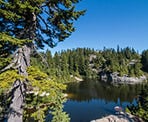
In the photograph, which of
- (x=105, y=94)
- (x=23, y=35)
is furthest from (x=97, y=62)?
(x=23, y=35)

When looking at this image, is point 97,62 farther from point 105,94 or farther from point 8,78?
point 8,78

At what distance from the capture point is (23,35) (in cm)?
937

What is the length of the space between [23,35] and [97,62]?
13492 centimetres

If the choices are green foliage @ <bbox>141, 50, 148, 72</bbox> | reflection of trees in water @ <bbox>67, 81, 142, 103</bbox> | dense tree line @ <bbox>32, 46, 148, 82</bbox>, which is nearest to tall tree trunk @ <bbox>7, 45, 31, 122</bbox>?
reflection of trees in water @ <bbox>67, 81, 142, 103</bbox>

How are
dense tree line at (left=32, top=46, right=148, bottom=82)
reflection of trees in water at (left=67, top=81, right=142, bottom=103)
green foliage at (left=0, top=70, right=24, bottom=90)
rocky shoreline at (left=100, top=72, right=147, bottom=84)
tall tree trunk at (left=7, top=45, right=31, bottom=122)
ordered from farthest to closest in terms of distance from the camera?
dense tree line at (left=32, top=46, right=148, bottom=82)
rocky shoreline at (left=100, top=72, right=147, bottom=84)
reflection of trees in water at (left=67, top=81, right=142, bottom=103)
tall tree trunk at (left=7, top=45, right=31, bottom=122)
green foliage at (left=0, top=70, right=24, bottom=90)

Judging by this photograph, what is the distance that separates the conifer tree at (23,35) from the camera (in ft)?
26.6

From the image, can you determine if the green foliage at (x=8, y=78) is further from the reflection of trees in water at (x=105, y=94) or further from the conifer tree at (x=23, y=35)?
the reflection of trees in water at (x=105, y=94)

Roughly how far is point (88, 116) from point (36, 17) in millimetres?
33041

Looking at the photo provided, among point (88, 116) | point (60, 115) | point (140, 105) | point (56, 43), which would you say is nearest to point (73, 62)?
point (88, 116)

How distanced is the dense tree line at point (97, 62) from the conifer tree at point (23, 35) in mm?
99197

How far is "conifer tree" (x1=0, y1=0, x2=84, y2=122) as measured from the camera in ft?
26.6

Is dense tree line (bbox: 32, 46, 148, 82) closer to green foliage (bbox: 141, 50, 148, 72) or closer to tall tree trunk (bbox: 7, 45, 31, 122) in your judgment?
green foliage (bbox: 141, 50, 148, 72)

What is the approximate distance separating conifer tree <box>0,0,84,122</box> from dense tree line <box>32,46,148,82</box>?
99.2 meters

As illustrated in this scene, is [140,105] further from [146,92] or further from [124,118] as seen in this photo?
[124,118]
